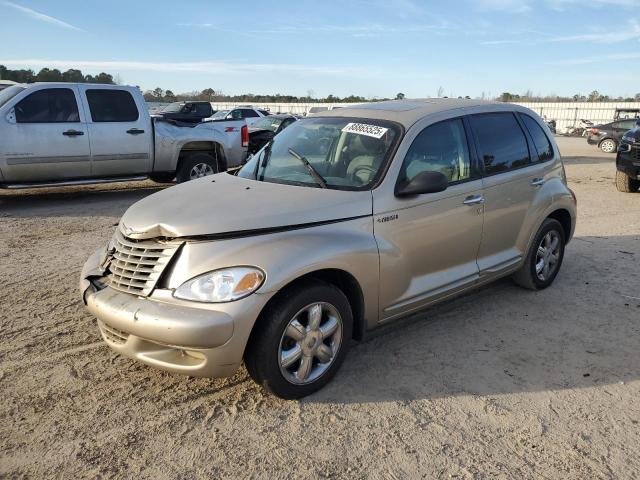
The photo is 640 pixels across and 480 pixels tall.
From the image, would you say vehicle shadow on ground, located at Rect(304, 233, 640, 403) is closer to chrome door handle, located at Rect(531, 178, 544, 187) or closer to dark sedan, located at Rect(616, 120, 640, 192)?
chrome door handle, located at Rect(531, 178, 544, 187)

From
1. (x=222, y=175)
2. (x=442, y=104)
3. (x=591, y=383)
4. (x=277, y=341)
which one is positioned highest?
(x=442, y=104)

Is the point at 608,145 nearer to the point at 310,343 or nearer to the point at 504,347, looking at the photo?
the point at 504,347

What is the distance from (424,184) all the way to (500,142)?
143cm

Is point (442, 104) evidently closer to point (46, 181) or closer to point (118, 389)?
point (118, 389)

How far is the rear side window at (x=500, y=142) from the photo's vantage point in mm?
4480

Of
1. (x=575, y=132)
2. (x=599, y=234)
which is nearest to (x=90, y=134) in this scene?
(x=599, y=234)

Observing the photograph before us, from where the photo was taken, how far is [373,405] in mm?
3295

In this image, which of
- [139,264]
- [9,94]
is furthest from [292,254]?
[9,94]

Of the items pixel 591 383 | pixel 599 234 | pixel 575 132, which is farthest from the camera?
pixel 575 132

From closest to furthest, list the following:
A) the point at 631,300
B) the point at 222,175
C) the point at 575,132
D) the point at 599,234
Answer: the point at 222,175 → the point at 631,300 → the point at 599,234 → the point at 575,132

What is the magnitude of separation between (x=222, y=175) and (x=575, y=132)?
1796 inches

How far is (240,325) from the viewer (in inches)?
115

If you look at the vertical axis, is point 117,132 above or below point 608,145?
above

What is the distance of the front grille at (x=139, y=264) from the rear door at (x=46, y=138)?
6.31 metres
